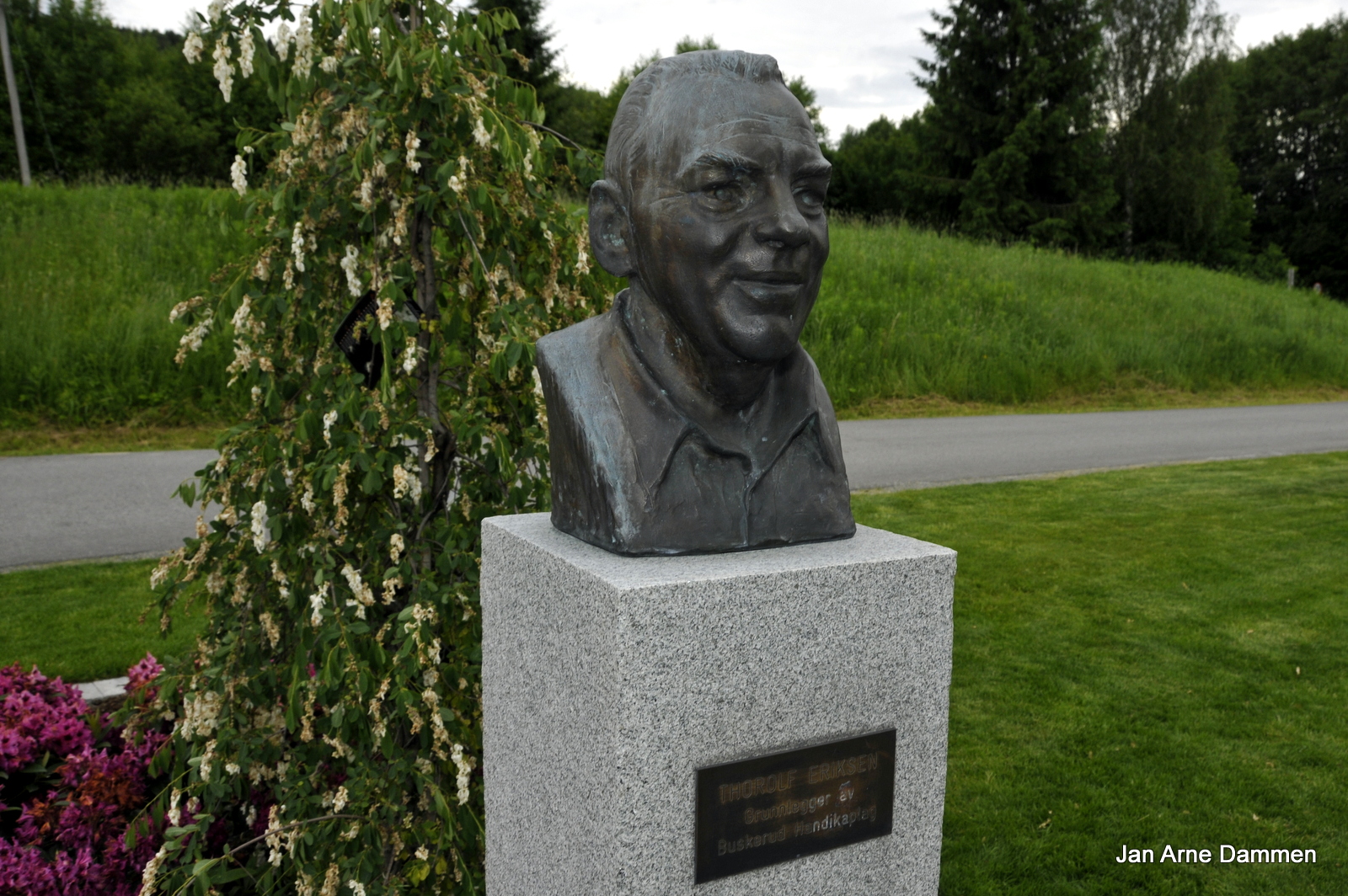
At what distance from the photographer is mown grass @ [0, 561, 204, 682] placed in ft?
15.2

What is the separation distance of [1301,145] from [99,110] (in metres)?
41.6

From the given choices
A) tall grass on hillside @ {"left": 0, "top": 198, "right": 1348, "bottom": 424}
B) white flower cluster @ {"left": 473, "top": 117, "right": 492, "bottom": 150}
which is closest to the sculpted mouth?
white flower cluster @ {"left": 473, "top": 117, "right": 492, "bottom": 150}

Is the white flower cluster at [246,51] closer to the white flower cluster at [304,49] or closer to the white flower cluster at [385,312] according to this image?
the white flower cluster at [304,49]

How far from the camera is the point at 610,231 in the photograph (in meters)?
2.48

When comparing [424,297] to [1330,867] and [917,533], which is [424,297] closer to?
[1330,867]

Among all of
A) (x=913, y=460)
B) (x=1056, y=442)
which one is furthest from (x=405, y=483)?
(x=1056, y=442)

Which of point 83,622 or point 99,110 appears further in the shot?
point 99,110

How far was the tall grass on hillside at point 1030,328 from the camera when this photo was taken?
1340 cm

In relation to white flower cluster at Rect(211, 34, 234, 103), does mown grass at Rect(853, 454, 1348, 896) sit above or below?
below

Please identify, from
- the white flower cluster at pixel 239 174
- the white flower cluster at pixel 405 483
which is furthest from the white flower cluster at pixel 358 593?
the white flower cluster at pixel 239 174

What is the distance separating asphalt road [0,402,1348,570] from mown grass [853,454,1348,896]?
149 cm

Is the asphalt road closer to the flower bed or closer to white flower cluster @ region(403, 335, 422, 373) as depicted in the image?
the flower bed

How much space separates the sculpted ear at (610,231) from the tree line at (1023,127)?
18.4 metres

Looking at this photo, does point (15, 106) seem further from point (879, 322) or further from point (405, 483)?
point (405, 483)
